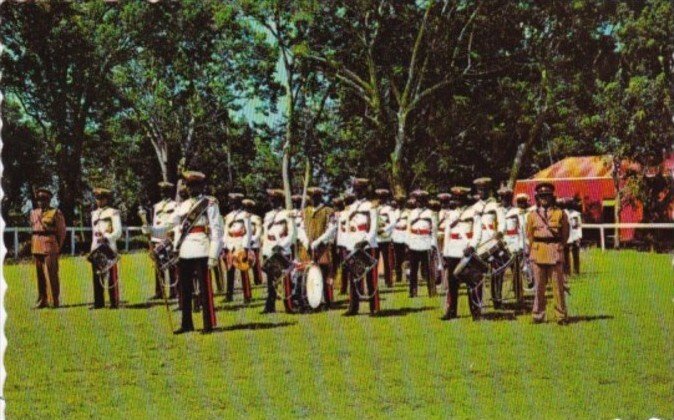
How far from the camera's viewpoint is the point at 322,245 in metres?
13.3

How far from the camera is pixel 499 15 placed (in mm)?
16812

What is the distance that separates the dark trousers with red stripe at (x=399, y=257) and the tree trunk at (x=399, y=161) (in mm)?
1627

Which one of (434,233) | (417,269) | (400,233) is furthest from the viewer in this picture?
(400,233)

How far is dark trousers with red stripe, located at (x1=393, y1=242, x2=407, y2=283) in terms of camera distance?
1809 cm

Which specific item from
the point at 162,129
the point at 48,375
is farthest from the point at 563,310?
the point at 48,375

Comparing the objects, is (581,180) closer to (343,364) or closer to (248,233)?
(248,233)

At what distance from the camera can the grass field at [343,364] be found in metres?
6.80

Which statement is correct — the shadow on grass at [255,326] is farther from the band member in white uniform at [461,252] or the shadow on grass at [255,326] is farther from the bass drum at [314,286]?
the band member in white uniform at [461,252]

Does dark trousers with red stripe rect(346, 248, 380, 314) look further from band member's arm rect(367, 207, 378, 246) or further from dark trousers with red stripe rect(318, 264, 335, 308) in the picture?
dark trousers with red stripe rect(318, 264, 335, 308)

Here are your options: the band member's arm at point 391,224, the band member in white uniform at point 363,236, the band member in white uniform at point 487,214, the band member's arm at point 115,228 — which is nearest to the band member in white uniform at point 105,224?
the band member's arm at point 115,228

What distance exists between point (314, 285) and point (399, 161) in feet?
15.1

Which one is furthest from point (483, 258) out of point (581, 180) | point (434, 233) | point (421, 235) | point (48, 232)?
point (581, 180)

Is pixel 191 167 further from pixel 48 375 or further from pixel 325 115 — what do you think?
pixel 48 375

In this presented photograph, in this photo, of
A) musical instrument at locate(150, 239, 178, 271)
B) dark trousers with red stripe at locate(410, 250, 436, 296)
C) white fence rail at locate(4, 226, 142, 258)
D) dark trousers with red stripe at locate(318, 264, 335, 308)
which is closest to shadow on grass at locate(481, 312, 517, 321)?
dark trousers with red stripe at locate(318, 264, 335, 308)
